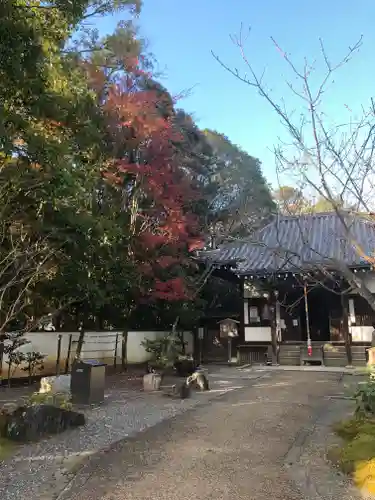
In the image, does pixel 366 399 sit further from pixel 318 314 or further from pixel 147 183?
pixel 318 314

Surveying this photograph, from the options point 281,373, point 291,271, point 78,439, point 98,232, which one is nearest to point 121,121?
point 98,232

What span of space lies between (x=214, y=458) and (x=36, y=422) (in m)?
2.82

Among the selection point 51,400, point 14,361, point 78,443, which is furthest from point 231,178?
point 78,443

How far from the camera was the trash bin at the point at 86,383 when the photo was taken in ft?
30.1

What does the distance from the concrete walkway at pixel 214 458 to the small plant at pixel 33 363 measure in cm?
543

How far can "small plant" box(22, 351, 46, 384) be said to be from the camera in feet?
39.1

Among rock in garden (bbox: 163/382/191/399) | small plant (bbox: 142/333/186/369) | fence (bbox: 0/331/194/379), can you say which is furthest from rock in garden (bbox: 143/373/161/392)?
fence (bbox: 0/331/194/379)

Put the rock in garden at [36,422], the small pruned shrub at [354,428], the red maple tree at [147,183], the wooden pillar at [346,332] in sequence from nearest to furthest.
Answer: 1. the small pruned shrub at [354,428]
2. the rock in garden at [36,422]
3. the red maple tree at [147,183]
4. the wooden pillar at [346,332]

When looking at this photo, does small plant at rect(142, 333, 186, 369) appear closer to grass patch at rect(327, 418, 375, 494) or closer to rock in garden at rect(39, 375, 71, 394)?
rock in garden at rect(39, 375, 71, 394)

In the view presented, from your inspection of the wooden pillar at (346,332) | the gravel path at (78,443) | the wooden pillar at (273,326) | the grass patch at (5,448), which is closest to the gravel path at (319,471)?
the gravel path at (78,443)

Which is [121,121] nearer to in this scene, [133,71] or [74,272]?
[133,71]

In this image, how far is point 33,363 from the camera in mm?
12094

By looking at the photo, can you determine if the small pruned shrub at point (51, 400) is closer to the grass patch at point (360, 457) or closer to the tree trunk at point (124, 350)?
the grass patch at point (360, 457)

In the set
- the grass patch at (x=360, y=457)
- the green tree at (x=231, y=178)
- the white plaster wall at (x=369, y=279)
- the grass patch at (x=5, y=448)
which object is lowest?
the grass patch at (x=5, y=448)
